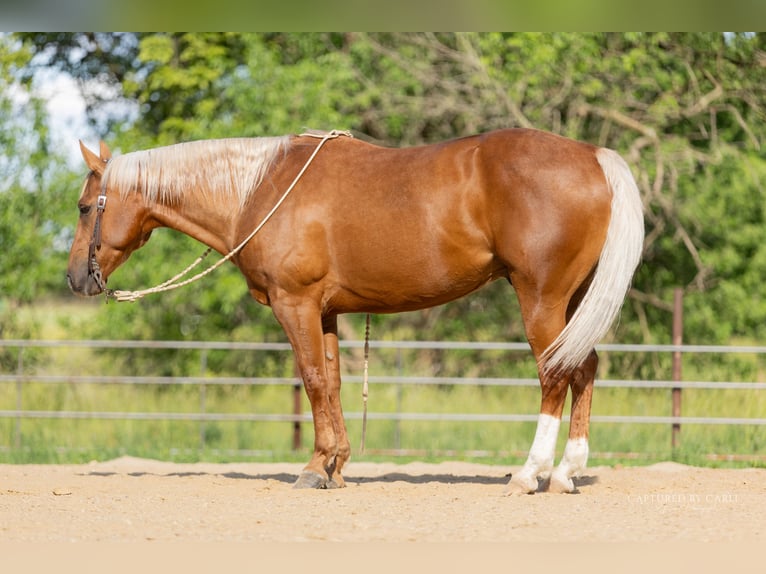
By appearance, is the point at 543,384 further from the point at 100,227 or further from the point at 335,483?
the point at 100,227

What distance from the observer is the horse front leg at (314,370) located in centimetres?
616

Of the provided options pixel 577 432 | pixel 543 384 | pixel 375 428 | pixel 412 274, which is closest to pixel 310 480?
pixel 412 274

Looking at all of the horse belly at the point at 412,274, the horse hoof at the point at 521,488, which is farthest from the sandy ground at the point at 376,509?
the horse belly at the point at 412,274

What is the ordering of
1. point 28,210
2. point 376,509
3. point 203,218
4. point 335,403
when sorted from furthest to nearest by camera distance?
point 28,210 < point 203,218 < point 335,403 < point 376,509

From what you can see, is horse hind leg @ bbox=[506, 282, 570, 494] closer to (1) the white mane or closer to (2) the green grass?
(1) the white mane

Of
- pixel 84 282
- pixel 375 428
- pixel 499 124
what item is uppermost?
pixel 499 124

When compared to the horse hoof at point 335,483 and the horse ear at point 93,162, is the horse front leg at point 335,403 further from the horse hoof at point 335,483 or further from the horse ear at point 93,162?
the horse ear at point 93,162

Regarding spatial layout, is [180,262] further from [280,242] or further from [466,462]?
[280,242]

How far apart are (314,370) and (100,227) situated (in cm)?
167

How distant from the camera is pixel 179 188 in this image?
256 inches

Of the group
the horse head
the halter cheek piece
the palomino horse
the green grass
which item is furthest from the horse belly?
the green grass

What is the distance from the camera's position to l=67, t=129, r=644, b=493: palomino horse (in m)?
5.70

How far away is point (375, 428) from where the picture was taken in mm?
9953

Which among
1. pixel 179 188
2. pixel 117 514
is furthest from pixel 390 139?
pixel 117 514
